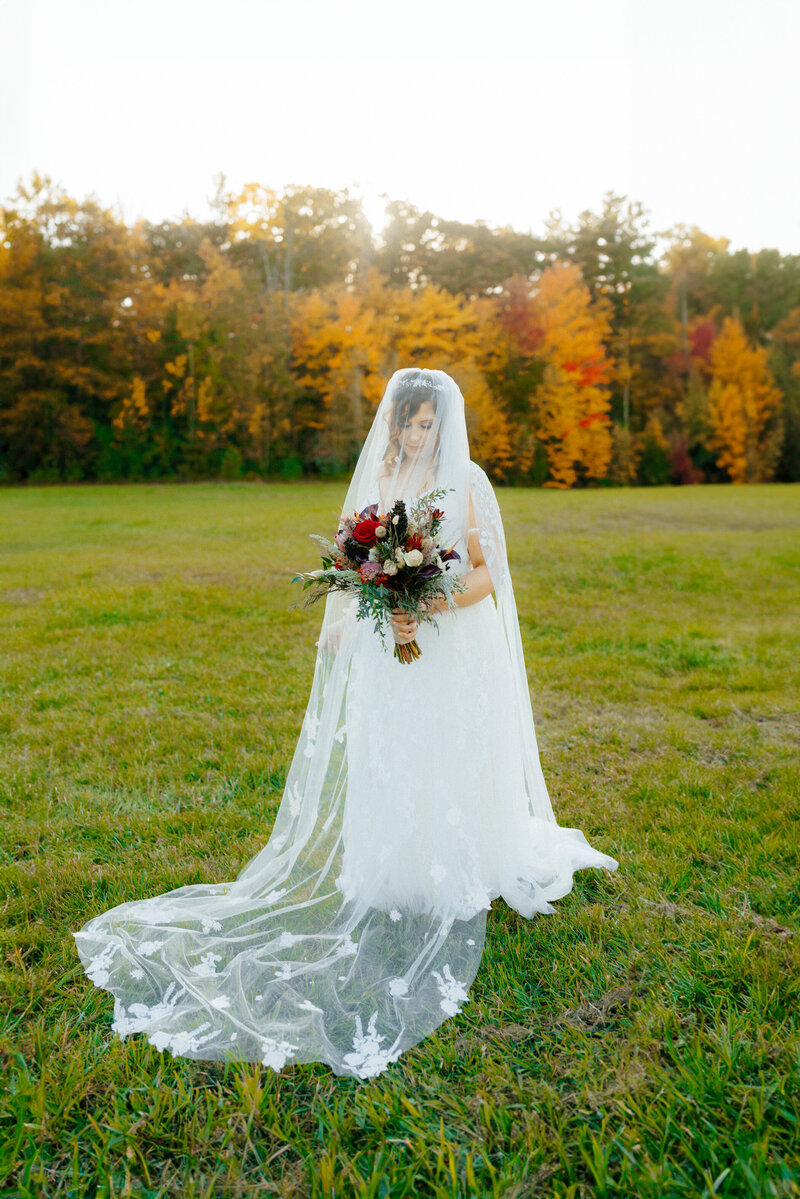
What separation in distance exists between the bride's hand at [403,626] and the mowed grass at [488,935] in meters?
0.48

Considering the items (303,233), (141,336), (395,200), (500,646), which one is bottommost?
(500,646)

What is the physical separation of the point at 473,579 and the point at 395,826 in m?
1.07

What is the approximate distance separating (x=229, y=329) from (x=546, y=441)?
1390 cm

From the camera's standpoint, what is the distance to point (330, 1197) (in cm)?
191

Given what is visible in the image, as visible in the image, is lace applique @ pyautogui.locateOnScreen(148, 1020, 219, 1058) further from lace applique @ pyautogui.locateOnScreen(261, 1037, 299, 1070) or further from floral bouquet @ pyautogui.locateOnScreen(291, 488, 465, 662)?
floral bouquet @ pyautogui.locateOnScreen(291, 488, 465, 662)

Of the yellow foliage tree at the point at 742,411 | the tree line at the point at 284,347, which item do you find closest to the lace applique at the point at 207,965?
the tree line at the point at 284,347

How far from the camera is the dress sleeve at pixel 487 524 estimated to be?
3.21m

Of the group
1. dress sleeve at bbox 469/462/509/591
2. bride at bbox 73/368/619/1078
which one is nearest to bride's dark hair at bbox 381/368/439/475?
bride at bbox 73/368/619/1078

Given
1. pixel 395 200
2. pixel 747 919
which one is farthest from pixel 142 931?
pixel 395 200

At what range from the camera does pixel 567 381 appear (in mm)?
31641

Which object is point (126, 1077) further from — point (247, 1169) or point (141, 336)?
point (141, 336)

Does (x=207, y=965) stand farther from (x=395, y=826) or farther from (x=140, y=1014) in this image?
(x=395, y=826)

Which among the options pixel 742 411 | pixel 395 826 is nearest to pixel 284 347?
pixel 742 411

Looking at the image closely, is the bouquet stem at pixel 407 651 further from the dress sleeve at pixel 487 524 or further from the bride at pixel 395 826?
the dress sleeve at pixel 487 524
